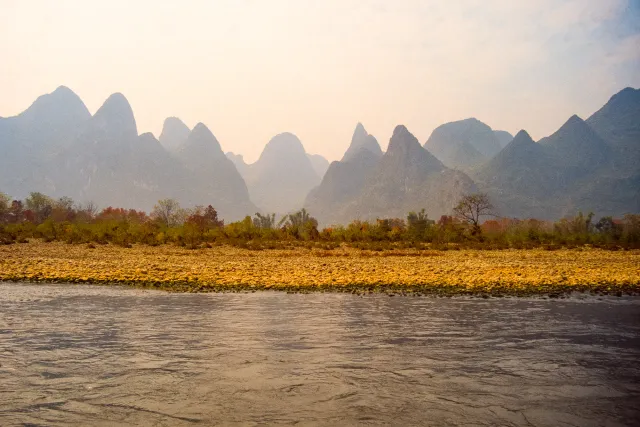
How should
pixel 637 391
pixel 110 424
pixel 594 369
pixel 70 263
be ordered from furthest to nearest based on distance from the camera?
pixel 70 263 < pixel 594 369 < pixel 637 391 < pixel 110 424

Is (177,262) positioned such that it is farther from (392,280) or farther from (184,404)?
(184,404)

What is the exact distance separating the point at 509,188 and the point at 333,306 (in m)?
160

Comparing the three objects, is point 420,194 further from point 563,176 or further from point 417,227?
point 417,227

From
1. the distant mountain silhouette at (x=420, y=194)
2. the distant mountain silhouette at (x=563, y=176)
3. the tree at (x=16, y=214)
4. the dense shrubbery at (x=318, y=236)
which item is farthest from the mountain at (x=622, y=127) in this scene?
the tree at (x=16, y=214)

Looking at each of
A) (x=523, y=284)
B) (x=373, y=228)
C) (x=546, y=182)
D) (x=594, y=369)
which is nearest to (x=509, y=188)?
(x=546, y=182)

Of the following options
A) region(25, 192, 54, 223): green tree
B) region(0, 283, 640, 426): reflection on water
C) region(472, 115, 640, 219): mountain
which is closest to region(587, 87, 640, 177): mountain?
region(472, 115, 640, 219): mountain

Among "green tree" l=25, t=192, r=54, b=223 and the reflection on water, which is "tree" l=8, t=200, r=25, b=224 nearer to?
"green tree" l=25, t=192, r=54, b=223

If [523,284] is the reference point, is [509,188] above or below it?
above

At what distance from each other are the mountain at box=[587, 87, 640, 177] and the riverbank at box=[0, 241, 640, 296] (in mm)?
148066

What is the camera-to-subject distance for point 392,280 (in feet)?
59.2

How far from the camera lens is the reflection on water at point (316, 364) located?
20.2ft

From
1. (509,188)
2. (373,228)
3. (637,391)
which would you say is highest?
(509,188)

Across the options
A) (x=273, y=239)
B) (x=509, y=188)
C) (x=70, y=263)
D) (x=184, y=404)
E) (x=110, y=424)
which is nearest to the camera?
(x=110, y=424)

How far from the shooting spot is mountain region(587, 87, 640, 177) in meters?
153
